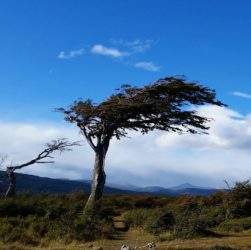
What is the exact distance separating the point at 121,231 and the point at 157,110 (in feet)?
29.7

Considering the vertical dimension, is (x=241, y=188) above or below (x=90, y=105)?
below

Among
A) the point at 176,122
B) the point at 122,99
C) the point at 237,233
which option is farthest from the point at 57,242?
the point at 176,122

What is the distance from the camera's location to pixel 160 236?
2355 cm

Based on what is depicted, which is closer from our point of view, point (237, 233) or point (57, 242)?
point (57, 242)

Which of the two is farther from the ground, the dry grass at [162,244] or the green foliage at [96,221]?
the green foliage at [96,221]

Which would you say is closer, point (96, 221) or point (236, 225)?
point (96, 221)

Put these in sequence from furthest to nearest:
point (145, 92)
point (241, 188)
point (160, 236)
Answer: point (241, 188) < point (145, 92) < point (160, 236)

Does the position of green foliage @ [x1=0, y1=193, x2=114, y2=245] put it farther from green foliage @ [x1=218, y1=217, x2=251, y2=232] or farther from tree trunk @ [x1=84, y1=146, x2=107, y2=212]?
green foliage @ [x1=218, y1=217, x2=251, y2=232]

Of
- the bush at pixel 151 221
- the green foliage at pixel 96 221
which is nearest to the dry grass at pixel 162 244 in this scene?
the bush at pixel 151 221

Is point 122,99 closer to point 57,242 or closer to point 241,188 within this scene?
point 241,188

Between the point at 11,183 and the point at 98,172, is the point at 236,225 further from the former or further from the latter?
the point at 11,183

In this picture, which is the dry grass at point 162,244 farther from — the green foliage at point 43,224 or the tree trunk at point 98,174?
the tree trunk at point 98,174

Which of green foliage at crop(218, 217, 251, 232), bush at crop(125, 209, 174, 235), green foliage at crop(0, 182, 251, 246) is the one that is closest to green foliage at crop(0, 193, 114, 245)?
green foliage at crop(0, 182, 251, 246)

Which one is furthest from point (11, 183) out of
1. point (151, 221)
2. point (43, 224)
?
point (43, 224)
